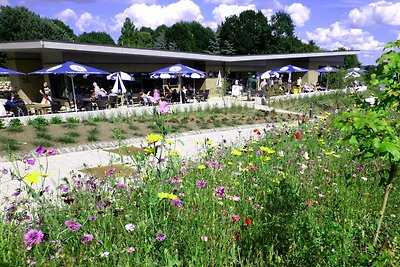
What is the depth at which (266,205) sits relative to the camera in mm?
2871

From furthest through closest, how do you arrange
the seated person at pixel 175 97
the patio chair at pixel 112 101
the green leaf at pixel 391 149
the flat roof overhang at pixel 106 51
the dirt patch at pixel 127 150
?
the seated person at pixel 175 97
the patio chair at pixel 112 101
the flat roof overhang at pixel 106 51
the dirt patch at pixel 127 150
the green leaf at pixel 391 149

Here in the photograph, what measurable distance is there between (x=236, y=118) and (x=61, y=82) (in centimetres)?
1115

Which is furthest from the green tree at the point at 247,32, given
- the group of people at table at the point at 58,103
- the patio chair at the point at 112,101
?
the patio chair at the point at 112,101

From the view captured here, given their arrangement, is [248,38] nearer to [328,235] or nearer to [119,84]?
[119,84]

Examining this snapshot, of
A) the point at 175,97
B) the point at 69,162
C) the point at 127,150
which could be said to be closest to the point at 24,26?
the point at 175,97

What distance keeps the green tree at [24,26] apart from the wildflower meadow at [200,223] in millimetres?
42805

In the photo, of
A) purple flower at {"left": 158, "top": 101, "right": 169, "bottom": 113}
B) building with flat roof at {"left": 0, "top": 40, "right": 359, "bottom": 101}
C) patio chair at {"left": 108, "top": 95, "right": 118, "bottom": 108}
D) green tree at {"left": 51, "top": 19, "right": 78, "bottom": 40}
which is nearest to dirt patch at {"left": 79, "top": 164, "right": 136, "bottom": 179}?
purple flower at {"left": 158, "top": 101, "right": 169, "bottom": 113}

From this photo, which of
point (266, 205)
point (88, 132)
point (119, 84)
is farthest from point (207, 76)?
point (266, 205)

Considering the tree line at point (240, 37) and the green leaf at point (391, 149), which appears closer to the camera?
the green leaf at point (391, 149)

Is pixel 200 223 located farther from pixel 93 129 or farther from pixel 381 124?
pixel 93 129

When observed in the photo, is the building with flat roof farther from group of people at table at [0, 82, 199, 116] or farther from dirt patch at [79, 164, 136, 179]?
dirt patch at [79, 164, 136, 179]

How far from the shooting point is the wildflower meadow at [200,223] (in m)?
2.00

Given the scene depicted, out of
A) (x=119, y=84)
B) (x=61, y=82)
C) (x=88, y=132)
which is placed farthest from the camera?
(x=61, y=82)

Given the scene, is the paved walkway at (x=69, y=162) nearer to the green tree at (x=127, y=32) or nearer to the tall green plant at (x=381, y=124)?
the tall green plant at (x=381, y=124)
